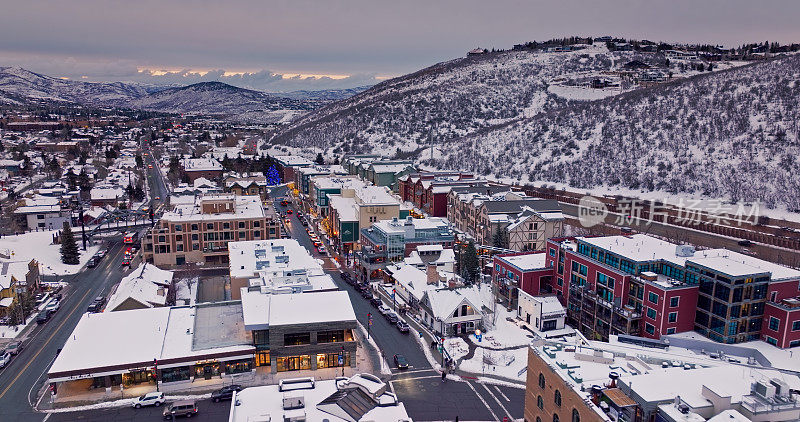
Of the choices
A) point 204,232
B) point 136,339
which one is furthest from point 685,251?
point 204,232

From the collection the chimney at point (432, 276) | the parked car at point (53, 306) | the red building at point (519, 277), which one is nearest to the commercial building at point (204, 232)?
the parked car at point (53, 306)

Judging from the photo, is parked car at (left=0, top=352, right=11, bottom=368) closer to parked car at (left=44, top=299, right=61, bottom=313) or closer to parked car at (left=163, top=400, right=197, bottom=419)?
parked car at (left=44, top=299, right=61, bottom=313)

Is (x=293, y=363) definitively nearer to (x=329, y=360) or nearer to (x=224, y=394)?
(x=329, y=360)

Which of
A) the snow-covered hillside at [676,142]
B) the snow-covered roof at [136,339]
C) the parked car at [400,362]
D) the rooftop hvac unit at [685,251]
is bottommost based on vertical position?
the parked car at [400,362]

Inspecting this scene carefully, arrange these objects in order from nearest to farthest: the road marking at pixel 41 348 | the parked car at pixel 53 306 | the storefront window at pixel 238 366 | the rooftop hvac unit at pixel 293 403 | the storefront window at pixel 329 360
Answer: the rooftop hvac unit at pixel 293 403 < the road marking at pixel 41 348 < the storefront window at pixel 238 366 < the storefront window at pixel 329 360 < the parked car at pixel 53 306

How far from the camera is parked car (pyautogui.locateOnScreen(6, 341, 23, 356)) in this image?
4516cm

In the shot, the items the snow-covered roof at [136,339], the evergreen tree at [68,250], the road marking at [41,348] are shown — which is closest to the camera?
the snow-covered roof at [136,339]

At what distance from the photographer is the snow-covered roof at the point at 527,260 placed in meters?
57.1

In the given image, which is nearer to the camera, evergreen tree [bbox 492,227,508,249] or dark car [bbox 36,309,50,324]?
dark car [bbox 36,309,50,324]

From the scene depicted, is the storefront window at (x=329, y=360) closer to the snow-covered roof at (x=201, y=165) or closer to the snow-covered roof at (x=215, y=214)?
the snow-covered roof at (x=215, y=214)

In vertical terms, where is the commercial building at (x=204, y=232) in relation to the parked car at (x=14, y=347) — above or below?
above

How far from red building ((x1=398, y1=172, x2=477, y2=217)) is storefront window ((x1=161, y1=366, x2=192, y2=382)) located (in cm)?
6082

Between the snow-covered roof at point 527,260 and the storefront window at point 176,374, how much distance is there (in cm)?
3323

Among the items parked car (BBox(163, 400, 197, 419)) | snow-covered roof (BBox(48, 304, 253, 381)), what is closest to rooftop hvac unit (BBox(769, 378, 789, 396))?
parked car (BBox(163, 400, 197, 419))
